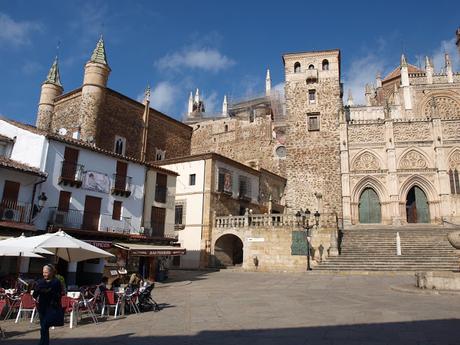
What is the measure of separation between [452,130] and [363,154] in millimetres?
7235

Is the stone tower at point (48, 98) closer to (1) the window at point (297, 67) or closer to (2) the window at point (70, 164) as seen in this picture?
(2) the window at point (70, 164)

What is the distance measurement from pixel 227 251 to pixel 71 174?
1365cm

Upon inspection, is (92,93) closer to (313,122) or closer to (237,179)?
(237,179)

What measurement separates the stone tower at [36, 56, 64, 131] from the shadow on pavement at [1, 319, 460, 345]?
30393mm

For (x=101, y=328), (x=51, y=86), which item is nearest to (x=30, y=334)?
(x=101, y=328)

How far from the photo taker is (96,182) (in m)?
19.7

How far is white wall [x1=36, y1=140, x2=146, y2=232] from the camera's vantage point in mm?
→ 17734

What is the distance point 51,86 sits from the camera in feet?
115

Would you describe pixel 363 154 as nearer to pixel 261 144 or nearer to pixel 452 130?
pixel 452 130

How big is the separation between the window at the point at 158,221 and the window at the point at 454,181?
2282 cm

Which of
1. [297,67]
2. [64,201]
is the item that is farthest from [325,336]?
[297,67]

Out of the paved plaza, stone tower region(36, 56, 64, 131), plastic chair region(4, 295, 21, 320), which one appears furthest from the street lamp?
stone tower region(36, 56, 64, 131)

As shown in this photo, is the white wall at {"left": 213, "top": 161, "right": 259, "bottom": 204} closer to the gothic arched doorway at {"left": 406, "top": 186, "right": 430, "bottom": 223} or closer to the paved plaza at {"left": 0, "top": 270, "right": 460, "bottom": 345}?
the gothic arched doorway at {"left": 406, "top": 186, "right": 430, "bottom": 223}

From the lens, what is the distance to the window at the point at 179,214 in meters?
28.5
